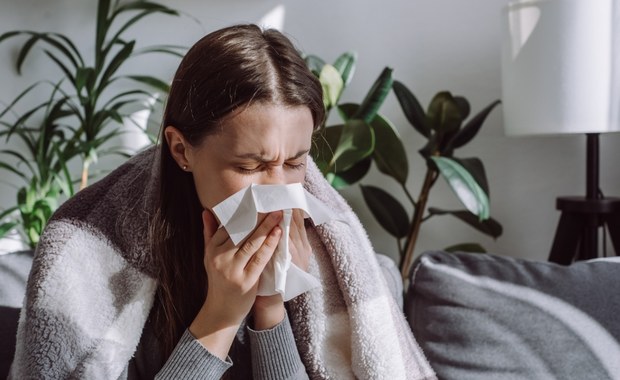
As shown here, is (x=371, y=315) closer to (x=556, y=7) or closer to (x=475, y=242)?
(x=556, y=7)

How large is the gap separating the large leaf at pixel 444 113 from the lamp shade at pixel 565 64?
0.66 feet

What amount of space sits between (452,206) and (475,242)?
120mm

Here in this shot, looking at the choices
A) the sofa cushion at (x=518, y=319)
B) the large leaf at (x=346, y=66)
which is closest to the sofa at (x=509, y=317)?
the sofa cushion at (x=518, y=319)

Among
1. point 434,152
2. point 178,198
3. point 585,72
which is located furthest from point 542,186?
point 178,198

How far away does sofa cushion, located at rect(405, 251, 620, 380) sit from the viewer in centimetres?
111

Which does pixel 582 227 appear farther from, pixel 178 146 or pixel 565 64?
pixel 178 146

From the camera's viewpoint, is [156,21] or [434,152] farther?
[156,21]

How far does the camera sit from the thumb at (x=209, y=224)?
0.92m

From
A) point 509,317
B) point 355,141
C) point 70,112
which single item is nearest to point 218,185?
point 509,317

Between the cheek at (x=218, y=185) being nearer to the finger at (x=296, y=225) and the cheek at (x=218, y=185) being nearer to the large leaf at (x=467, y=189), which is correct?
the finger at (x=296, y=225)

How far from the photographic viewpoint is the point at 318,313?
106 centimetres

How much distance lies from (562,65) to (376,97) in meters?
0.41

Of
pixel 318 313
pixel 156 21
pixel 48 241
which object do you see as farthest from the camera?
pixel 156 21

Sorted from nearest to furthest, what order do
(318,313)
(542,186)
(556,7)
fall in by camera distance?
(318,313) < (556,7) < (542,186)
